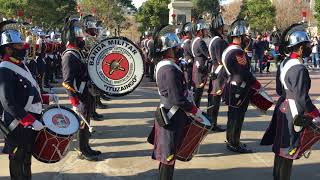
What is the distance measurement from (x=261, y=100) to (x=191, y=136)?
75.3 inches

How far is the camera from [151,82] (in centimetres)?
1764

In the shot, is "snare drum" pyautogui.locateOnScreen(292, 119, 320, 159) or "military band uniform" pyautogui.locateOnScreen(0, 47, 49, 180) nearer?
"military band uniform" pyautogui.locateOnScreen(0, 47, 49, 180)

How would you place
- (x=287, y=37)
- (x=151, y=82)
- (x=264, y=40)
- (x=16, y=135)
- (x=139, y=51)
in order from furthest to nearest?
(x=264, y=40) → (x=151, y=82) → (x=139, y=51) → (x=287, y=37) → (x=16, y=135)

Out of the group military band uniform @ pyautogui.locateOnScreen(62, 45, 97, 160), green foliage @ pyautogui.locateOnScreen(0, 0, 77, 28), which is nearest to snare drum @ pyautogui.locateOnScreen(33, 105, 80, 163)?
military band uniform @ pyautogui.locateOnScreen(62, 45, 97, 160)

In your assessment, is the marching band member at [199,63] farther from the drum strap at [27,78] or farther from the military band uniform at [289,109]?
the drum strap at [27,78]

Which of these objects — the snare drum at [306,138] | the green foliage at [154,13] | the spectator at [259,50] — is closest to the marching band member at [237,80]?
the snare drum at [306,138]

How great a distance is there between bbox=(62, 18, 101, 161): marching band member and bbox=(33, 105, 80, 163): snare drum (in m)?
1.32

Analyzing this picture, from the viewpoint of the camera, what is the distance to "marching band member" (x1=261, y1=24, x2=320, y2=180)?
4805 mm

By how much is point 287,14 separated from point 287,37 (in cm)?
4671

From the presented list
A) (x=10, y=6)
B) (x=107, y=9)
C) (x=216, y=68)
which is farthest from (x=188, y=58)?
(x=107, y=9)

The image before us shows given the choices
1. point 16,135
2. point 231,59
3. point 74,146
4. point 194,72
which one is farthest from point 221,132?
point 16,135

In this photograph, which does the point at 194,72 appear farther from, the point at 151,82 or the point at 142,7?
the point at 142,7

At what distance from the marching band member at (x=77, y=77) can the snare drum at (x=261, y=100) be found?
2449 millimetres

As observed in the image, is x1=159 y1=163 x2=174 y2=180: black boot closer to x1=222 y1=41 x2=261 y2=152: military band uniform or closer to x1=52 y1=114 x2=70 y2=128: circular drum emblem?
x1=52 y1=114 x2=70 y2=128: circular drum emblem
